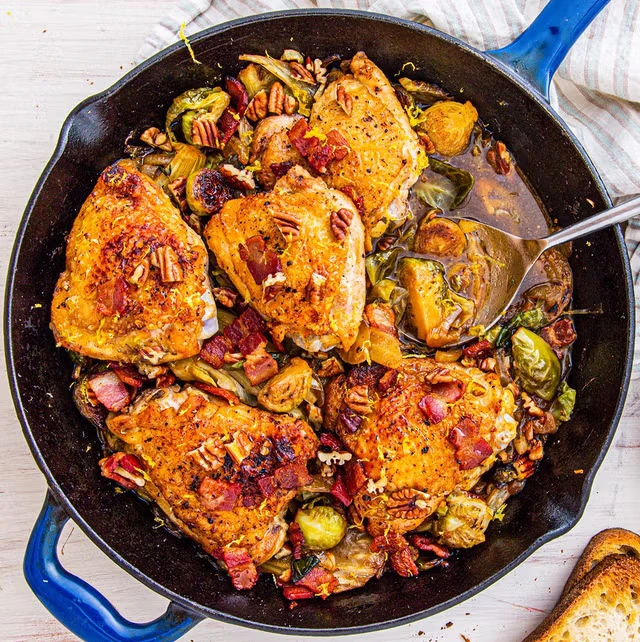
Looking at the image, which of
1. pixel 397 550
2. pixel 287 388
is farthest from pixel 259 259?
pixel 397 550

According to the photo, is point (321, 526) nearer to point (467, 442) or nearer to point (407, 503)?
point (407, 503)

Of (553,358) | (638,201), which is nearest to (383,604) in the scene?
(553,358)

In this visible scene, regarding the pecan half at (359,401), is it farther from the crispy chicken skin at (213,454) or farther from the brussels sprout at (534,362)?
the brussels sprout at (534,362)

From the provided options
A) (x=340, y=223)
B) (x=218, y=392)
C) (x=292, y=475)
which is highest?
(x=340, y=223)

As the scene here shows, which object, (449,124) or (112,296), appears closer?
(112,296)

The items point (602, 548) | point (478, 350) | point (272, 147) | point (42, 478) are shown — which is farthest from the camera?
point (602, 548)

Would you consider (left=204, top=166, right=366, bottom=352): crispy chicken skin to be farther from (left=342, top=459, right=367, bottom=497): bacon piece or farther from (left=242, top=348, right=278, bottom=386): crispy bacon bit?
(left=342, top=459, right=367, bottom=497): bacon piece
